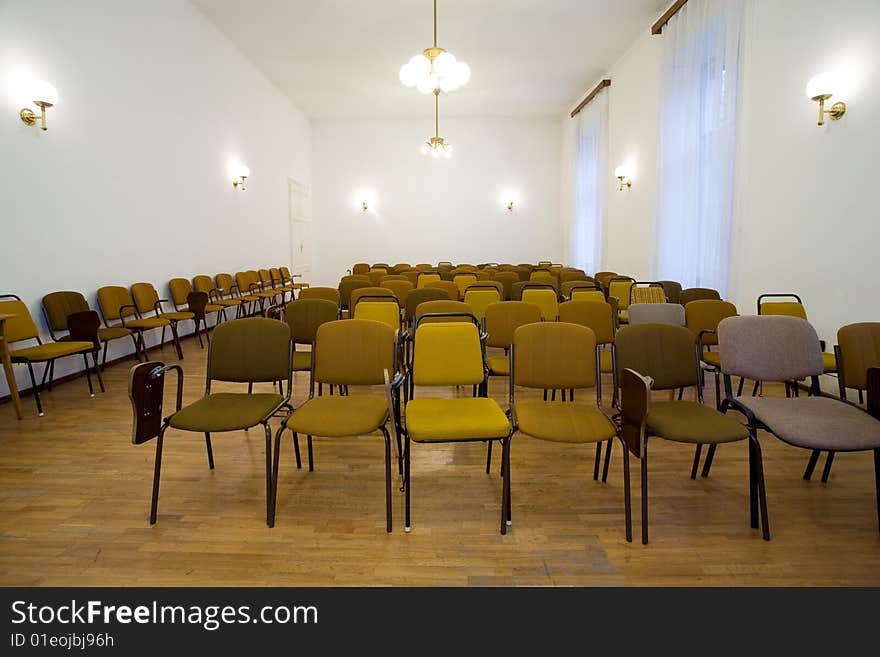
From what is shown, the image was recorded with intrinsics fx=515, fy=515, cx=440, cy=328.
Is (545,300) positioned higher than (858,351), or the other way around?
(545,300)

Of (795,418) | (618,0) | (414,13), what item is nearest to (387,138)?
(414,13)

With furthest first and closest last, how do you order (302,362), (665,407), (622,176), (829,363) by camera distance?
1. (622,176)
2. (302,362)
3. (829,363)
4. (665,407)

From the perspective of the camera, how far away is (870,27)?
4129 millimetres

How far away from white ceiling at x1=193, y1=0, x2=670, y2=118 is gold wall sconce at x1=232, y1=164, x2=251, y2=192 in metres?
2.13

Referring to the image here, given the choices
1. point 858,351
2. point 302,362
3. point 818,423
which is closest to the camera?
point 818,423

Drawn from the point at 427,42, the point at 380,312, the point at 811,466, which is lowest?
the point at 811,466

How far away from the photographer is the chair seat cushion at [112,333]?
4984 mm

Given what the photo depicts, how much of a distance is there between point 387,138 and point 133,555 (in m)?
13.4

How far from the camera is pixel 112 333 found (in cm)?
513

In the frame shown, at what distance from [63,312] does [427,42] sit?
7.17m

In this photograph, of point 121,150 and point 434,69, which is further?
point 434,69

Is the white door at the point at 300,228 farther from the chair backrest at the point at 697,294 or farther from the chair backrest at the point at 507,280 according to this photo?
the chair backrest at the point at 697,294

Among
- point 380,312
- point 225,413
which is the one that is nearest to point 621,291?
point 380,312

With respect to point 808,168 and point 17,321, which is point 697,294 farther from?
point 17,321
